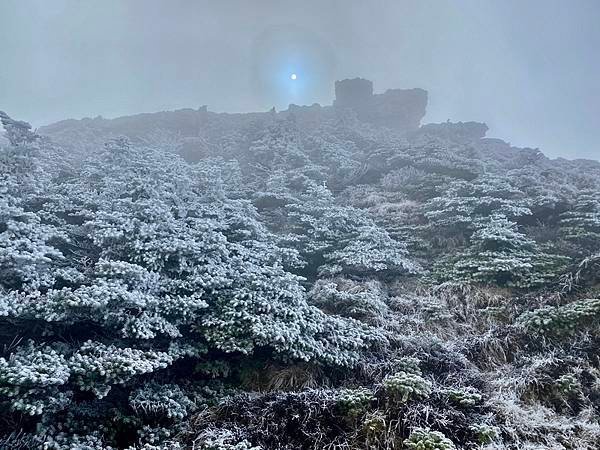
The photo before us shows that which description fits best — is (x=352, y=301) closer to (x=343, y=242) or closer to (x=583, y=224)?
(x=343, y=242)

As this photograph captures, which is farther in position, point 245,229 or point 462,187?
point 462,187

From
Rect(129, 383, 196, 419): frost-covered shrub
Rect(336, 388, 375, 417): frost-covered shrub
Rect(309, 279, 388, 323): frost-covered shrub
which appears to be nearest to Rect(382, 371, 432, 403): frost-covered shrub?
Rect(336, 388, 375, 417): frost-covered shrub

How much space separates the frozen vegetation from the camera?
4.16 meters

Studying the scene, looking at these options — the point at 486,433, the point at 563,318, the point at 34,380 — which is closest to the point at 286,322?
the point at 486,433

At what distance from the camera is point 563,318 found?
5676 mm

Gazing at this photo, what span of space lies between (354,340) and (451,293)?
3049mm

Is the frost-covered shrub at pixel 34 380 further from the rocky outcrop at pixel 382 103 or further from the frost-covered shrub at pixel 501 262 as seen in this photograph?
the rocky outcrop at pixel 382 103

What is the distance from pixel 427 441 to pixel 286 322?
8.39ft

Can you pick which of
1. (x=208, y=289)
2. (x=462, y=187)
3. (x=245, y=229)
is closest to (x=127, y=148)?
(x=245, y=229)

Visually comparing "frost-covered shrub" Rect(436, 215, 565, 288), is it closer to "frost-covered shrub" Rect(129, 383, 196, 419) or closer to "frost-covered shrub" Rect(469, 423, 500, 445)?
"frost-covered shrub" Rect(469, 423, 500, 445)

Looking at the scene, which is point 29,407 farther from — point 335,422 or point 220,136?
point 220,136

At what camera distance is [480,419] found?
4270mm

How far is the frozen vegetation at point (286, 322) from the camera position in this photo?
4160 millimetres

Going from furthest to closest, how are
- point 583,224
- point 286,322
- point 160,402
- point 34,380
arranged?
point 583,224 → point 286,322 → point 160,402 → point 34,380
